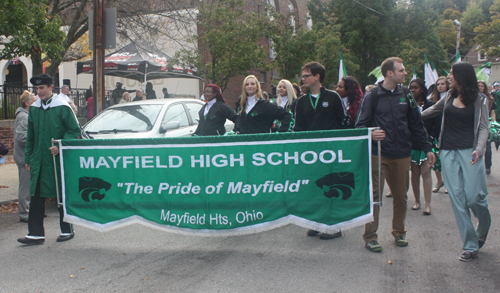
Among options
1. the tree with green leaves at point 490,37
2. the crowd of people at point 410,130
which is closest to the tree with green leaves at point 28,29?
the crowd of people at point 410,130

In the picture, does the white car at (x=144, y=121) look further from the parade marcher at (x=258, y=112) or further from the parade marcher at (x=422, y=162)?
the parade marcher at (x=422, y=162)

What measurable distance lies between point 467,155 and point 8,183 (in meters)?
8.47

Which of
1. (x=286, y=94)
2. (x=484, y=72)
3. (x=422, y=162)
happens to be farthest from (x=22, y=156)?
(x=484, y=72)

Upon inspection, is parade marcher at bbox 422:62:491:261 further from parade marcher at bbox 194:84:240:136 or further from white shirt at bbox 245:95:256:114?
parade marcher at bbox 194:84:240:136

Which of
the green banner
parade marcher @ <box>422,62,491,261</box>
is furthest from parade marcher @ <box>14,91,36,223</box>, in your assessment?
parade marcher @ <box>422,62,491,261</box>

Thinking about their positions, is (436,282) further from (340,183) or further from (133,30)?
(133,30)

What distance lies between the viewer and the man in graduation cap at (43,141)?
5.37 m

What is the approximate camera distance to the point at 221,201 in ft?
15.8

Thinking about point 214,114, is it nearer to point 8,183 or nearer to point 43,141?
point 43,141

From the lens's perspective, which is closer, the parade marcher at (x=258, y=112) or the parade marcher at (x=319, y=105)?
the parade marcher at (x=319, y=105)

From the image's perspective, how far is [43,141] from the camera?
5.39m

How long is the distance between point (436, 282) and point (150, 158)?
3021mm

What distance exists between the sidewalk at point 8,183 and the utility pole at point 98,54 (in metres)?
2.21

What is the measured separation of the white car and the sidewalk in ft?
5.79
